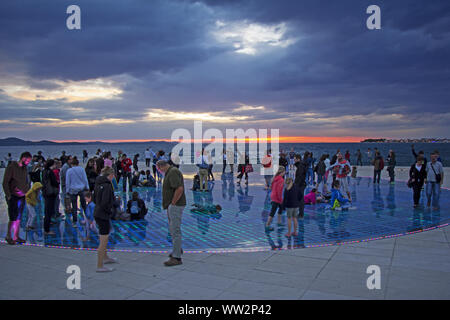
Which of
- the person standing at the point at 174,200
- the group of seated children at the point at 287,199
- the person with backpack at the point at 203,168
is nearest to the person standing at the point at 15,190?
the person standing at the point at 174,200

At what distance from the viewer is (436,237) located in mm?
7605

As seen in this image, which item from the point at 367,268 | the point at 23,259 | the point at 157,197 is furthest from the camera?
the point at 157,197

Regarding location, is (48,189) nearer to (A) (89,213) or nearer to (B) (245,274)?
(A) (89,213)

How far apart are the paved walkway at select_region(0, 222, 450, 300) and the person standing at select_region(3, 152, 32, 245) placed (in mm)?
388

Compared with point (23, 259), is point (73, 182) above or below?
above

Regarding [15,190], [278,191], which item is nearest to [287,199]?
[278,191]

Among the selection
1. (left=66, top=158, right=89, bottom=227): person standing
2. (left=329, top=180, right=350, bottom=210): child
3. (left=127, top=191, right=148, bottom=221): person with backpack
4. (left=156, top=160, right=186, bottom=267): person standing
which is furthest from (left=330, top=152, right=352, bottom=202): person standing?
(left=66, top=158, right=89, bottom=227): person standing

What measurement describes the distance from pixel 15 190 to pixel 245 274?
17.2 feet

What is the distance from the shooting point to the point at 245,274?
5.42 m

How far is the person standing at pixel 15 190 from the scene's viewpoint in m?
7.12

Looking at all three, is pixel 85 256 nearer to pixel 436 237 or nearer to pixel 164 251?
pixel 164 251

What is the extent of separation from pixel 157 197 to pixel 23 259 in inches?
317
